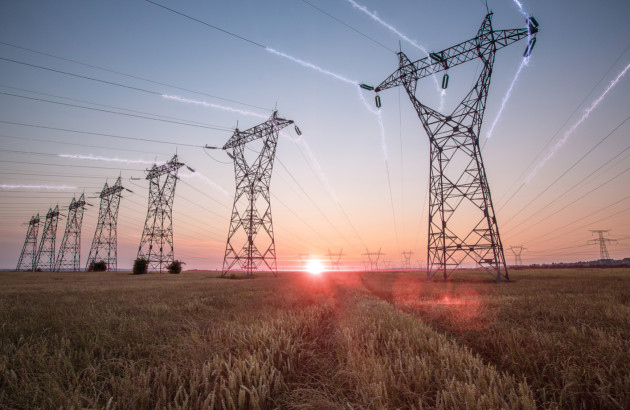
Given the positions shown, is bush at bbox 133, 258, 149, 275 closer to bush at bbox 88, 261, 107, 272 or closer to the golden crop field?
bush at bbox 88, 261, 107, 272

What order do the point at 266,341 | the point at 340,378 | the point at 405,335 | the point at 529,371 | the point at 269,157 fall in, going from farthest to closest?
the point at 269,157
the point at 405,335
the point at 266,341
the point at 529,371
the point at 340,378

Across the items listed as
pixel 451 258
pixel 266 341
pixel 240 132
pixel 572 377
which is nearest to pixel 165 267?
pixel 240 132

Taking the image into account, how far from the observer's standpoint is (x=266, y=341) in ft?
12.2

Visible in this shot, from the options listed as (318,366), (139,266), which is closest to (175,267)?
(139,266)

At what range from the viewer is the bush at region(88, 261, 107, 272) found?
4953cm

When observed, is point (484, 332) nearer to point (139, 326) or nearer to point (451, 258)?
point (139, 326)

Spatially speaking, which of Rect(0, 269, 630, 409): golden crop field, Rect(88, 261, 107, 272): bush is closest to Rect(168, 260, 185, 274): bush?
Rect(88, 261, 107, 272): bush

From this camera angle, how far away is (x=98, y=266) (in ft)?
163

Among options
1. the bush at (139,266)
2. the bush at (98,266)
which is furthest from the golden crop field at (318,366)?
the bush at (98,266)

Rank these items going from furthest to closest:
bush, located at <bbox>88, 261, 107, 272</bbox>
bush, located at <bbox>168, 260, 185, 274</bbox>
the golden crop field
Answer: bush, located at <bbox>88, 261, 107, 272</bbox>, bush, located at <bbox>168, 260, 185, 274</bbox>, the golden crop field

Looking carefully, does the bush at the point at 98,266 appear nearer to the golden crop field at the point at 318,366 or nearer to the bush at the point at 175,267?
the bush at the point at 175,267

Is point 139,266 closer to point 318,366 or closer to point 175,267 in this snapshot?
point 175,267

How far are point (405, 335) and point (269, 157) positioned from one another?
1205 inches

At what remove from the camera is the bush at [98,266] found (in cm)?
4953
